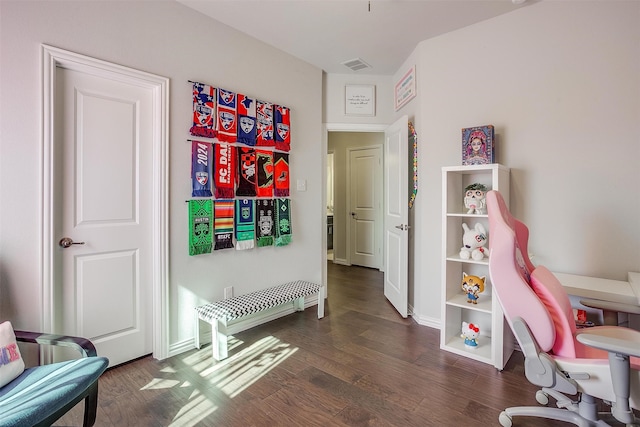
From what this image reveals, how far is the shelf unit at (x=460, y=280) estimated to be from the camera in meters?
2.28

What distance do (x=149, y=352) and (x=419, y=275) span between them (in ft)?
7.97

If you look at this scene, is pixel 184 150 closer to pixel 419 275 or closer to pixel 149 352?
pixel 149 352

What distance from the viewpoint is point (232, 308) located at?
244 cm

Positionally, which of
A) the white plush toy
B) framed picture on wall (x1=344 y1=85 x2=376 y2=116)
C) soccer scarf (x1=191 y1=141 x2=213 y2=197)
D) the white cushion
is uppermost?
framed picture on wall (x1=344 y1=85 x2=376 y2=116)

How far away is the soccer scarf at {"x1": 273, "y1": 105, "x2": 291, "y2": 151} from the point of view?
3082mm

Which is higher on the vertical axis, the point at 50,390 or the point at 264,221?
the point at 264,221

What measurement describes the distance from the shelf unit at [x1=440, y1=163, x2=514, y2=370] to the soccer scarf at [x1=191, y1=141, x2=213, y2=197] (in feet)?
6.22

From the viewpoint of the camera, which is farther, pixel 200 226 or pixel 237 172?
pixel 237 172

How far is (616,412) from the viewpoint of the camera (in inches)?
48.5

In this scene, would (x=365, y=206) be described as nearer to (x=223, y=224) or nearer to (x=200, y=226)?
(x=223, y=224)

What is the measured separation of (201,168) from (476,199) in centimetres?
217

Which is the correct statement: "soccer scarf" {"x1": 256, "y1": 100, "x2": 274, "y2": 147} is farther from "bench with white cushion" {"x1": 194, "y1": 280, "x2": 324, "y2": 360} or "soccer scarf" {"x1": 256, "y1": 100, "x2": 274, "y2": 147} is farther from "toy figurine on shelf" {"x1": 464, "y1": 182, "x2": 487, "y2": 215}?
"toy figurine on shelf" {"x1": 464, "y1": 182, "x2": 487, "y2": 215}

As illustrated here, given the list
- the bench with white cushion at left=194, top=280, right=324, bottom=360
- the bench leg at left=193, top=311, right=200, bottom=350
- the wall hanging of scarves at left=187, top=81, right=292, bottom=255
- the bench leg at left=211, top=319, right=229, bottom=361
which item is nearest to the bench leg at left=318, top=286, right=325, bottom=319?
the bench with white cushion at left=194, top=280, right=324, bottom=360

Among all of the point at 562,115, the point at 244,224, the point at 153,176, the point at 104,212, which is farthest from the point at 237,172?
the point at 562,115
